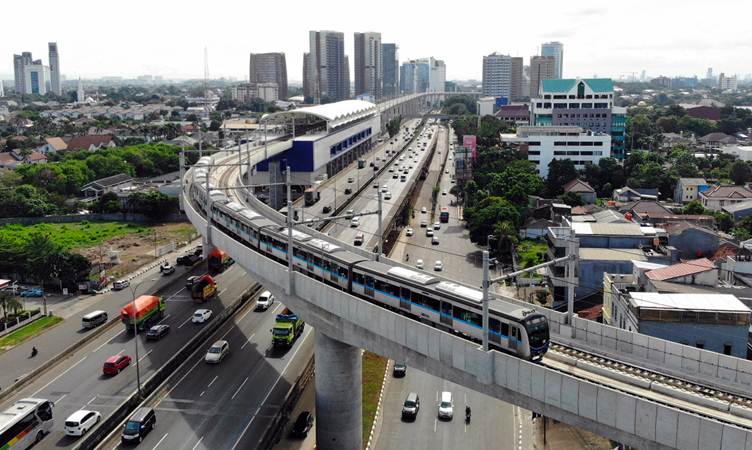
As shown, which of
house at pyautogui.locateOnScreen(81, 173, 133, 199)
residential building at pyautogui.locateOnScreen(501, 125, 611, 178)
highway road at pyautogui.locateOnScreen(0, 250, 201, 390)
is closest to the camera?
highway road at pyautogui.locateOnScreen(0, 250, 201, 390)

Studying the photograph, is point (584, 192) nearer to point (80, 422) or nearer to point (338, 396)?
point (338, 396)

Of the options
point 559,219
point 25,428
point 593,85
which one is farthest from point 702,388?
point 593,85

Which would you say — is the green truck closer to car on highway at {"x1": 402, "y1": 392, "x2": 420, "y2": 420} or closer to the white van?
car on highway at {"x1": 402, "y1": 392, "x2": 420, "y2": 420}

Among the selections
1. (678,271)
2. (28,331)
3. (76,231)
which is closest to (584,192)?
(678,271)

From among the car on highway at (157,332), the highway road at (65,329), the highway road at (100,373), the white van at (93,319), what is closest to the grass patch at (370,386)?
the highway road at (100,373)

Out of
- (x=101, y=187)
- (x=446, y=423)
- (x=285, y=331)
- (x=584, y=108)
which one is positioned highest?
(x=584, y=108)

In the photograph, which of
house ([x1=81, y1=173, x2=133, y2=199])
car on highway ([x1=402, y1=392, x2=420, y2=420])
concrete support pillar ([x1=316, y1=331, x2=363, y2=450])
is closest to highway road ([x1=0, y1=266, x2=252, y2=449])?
concrete support pillar ([x1=316, y1=331, x2=363, y2=450])
